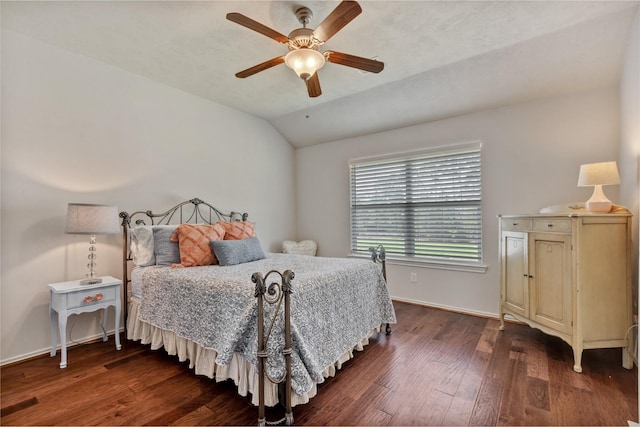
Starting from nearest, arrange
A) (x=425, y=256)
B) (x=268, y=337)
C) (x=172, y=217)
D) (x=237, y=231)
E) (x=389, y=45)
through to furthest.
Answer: (x=268, y=337), (x=389, y=45), (x=237, y=231), (x=172, y=217), (x=425, y=256)

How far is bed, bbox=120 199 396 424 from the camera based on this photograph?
1729 mm

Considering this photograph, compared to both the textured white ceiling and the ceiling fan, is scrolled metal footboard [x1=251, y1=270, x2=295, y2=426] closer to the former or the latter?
the ceiling fan

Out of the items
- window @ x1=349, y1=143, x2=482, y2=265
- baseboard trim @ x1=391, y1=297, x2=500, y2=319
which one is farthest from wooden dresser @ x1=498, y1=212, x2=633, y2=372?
window @ x1=349, y1=143, x2=482, y2=265

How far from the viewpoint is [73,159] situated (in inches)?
110

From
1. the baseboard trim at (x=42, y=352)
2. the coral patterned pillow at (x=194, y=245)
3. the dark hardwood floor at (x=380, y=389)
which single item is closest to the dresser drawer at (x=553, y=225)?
the dark hardwood floor at (x=380, y=389)

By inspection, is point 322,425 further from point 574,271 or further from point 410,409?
point 574,271

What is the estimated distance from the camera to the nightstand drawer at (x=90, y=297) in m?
2.42

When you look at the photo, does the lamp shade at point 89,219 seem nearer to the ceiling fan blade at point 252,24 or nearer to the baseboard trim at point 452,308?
the ceiling fan blade at point 252,24

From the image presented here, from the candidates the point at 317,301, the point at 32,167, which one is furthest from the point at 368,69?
the point at 32,167

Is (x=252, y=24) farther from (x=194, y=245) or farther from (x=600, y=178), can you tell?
(x=600, y=178)

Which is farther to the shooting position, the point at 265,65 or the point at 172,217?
the point at 172,217

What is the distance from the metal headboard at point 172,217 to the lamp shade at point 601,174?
374cm

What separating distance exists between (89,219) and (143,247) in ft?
1.77

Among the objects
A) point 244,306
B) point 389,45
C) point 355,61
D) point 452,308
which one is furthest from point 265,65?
point 452,308
